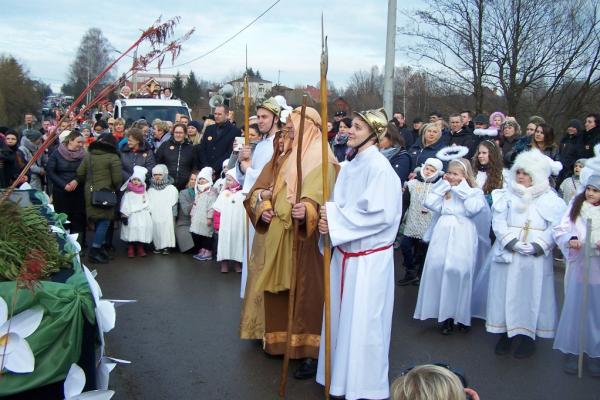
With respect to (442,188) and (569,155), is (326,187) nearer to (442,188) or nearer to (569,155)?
(442,188)

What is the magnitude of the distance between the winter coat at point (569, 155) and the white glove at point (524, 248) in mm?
4396

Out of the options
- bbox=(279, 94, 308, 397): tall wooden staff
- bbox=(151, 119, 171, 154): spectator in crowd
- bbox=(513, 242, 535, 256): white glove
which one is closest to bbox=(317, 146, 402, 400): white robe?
bbox=(279, 94, 308, 397): tall wooden staff

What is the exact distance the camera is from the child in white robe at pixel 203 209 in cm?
880

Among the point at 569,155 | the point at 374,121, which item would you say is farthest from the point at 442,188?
the point at 569,155

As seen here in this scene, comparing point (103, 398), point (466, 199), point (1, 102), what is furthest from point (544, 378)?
point (1, 102)

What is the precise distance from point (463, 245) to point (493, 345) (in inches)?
37.8

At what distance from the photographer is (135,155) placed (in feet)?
30.6

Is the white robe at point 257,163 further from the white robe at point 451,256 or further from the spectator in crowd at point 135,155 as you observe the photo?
the spectator in crowd at point 135,155

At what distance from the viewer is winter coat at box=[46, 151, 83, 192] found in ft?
28.7

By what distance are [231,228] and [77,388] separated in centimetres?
554

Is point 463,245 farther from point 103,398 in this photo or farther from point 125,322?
point 103,398

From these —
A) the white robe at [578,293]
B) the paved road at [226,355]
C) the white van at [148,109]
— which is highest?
the white van at [148,109]

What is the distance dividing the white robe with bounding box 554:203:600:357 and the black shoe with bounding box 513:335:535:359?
0.23 meters

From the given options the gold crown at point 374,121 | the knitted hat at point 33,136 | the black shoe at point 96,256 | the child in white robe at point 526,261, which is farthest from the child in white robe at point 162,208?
the gold crown at point 374,121
